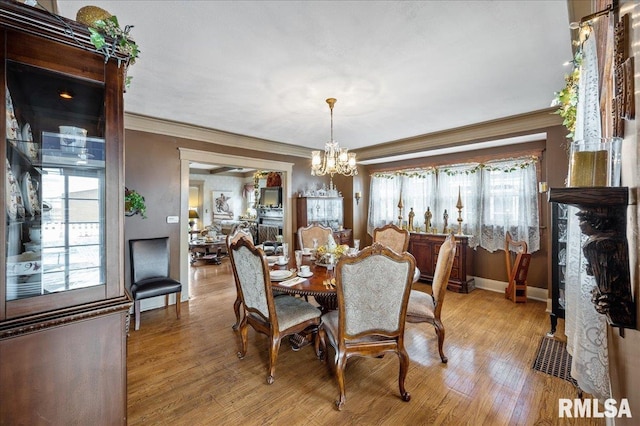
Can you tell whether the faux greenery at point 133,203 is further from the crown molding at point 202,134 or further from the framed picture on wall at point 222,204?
Result: the framed picture on wall at point 222,204

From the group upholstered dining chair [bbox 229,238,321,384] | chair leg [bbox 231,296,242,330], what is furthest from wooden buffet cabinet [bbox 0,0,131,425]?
chair leg [bbox 231,296,242,330]

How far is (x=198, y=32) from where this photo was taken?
1815mm

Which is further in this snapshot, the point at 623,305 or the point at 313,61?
the point at 313,61

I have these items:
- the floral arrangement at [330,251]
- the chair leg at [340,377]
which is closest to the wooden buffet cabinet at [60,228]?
the chair leg at [340,377]

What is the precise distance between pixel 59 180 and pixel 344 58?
6.53 ft

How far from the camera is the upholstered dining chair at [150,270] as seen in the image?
3.07 metres

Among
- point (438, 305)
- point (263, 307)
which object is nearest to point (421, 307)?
point (438, 305)

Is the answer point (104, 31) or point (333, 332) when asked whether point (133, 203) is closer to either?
point (104, 31)

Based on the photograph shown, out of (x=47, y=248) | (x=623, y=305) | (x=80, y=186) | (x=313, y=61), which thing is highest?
(x=313, y=61)

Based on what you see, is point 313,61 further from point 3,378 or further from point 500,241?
point 500,241

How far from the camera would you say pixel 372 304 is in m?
1.83

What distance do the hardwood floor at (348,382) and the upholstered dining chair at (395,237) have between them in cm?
94

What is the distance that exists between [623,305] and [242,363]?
2.49 metres

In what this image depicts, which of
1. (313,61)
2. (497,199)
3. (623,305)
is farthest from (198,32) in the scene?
(497,199)
